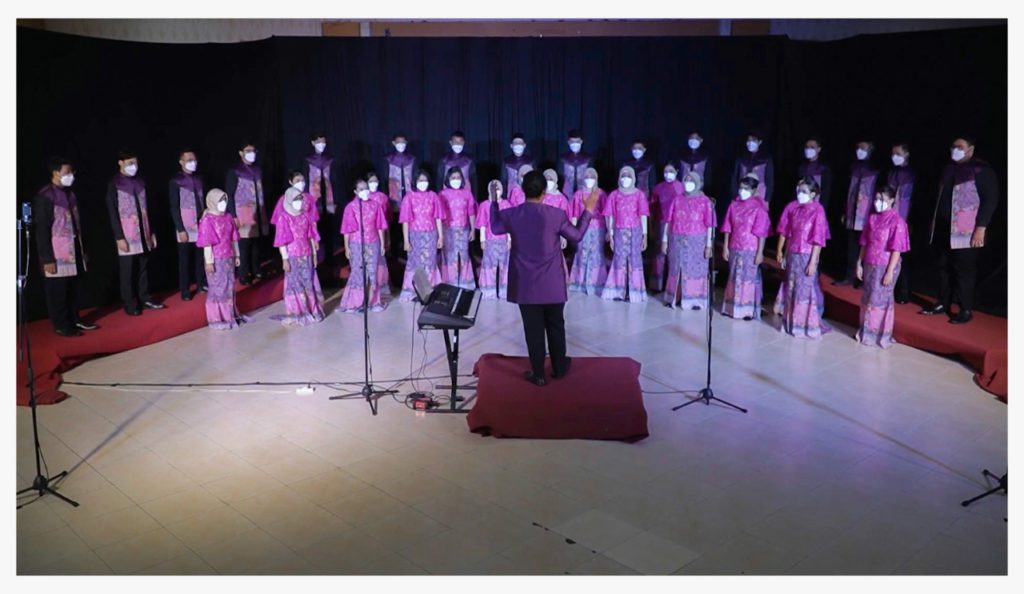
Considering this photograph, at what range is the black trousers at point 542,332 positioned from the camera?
5.62 metres

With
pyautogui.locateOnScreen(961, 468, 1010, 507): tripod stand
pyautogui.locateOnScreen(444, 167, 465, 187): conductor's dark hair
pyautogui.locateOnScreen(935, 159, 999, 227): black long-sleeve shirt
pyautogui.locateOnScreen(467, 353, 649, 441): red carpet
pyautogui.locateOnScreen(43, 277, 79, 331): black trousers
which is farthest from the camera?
pyautogui.locateOnScreen(444, 167, 465, 187): conductor's dark hair

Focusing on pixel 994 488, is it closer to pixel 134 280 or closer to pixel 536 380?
pixel 536 380

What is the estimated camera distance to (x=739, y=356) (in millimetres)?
6934

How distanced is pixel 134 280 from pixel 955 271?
6610mm

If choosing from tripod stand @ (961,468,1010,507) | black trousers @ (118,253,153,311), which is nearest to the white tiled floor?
tripod stand @ (961,468,1010,507)

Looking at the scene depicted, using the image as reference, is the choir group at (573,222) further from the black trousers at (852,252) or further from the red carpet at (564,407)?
the red carpet at (564,407)

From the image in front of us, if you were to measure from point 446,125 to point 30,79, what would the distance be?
14.0 feet

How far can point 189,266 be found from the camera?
8.23 m

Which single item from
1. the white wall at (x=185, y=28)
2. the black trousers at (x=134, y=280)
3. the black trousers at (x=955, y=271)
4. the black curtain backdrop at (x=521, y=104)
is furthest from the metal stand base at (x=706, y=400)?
the white wall at (x=185, y=28)

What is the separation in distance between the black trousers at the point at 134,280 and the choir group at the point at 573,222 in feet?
0.04

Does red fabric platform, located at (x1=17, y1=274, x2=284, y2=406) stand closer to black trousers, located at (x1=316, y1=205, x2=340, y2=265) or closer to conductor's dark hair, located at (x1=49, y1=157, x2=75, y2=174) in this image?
conductor's dark hair, located at (x1=49, y1=157, x2=75, y2=174)

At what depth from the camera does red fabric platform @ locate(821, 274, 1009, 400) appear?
247 inches

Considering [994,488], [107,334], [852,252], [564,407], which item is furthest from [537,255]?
[852,252]

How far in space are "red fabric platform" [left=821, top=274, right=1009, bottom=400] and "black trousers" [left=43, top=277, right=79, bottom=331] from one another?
6.24 metres
